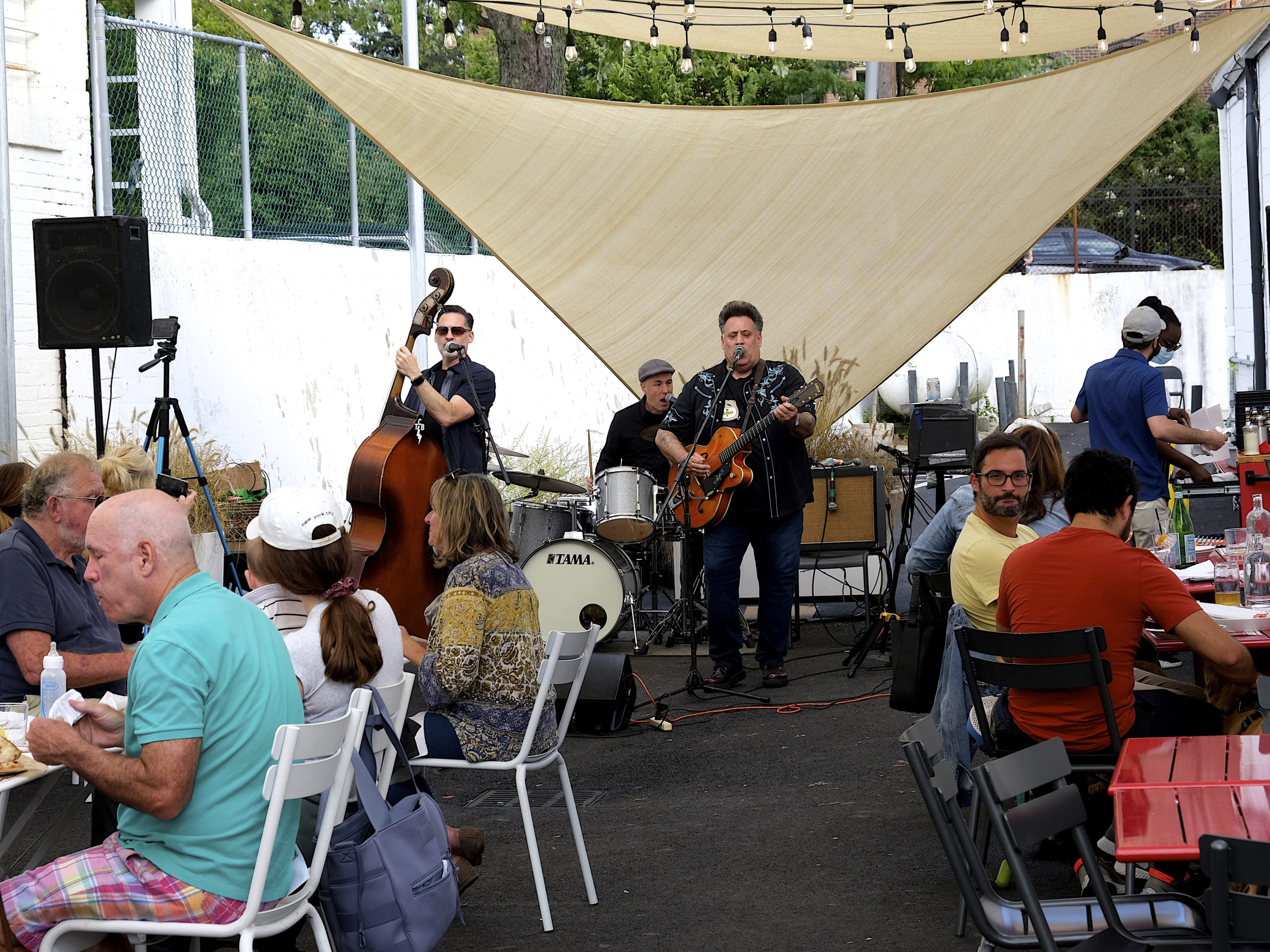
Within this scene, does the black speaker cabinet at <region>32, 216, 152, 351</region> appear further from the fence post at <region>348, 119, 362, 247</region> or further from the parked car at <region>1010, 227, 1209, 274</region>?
the parked car at <region>1010, 227, 1209, 274</region>

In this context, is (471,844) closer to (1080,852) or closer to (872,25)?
(1080,852)

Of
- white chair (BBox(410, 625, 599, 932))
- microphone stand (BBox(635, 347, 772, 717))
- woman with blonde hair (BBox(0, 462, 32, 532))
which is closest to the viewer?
white chair (BBox(410, 625, 599, 932))

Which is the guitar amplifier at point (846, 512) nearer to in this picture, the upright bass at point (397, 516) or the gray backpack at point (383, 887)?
the upright bass at point (397, 516)

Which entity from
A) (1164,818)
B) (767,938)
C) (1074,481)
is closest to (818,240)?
(1074,481)

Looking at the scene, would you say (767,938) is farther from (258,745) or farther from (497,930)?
(258,745)

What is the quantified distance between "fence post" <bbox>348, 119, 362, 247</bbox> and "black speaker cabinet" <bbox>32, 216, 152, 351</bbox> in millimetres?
4703

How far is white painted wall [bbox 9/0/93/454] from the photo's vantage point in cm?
725

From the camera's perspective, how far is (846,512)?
7.12 m

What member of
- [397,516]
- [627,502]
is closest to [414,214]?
[627,502]

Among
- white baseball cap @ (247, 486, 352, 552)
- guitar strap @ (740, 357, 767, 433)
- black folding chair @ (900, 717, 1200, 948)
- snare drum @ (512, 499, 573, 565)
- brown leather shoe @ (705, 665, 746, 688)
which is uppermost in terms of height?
guitar strap @ (740, 357, 767, 433)

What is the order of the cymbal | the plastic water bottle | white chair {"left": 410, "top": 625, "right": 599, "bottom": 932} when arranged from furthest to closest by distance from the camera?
the cymbal, white chair {"left": 410, "top": 625, "right": 599, "bottom": 932}, the plastic water bottle

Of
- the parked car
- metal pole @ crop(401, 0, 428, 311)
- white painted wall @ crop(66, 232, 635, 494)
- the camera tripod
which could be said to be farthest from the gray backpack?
the parked car

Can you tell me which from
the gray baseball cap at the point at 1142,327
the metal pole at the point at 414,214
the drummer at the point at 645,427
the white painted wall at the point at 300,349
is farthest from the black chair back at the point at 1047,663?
the metal pole at the point at 414,214

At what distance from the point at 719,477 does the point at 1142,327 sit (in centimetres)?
193
